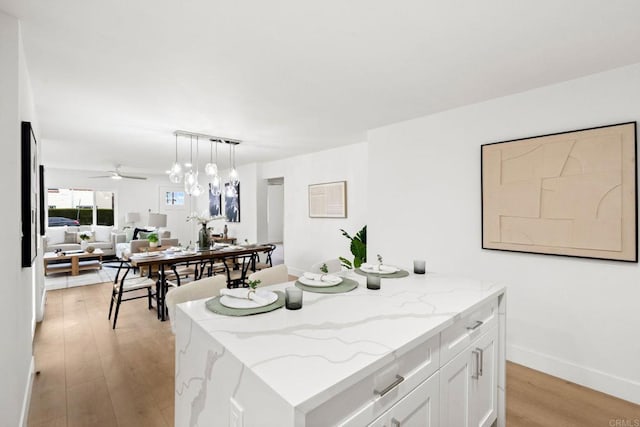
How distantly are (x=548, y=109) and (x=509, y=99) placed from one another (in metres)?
0.32

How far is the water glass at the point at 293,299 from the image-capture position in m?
1.35

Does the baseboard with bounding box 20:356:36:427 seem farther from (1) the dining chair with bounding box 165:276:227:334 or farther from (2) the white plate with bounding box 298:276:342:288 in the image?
(2) the white plate with bounding box 298:276:342:288

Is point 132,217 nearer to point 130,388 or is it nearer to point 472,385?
point 130,388

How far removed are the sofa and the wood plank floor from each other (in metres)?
4.40

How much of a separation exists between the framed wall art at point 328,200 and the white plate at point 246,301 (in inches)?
135

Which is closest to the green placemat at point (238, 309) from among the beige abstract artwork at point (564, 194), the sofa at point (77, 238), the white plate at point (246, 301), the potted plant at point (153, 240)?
the white plate at point (246, 301)

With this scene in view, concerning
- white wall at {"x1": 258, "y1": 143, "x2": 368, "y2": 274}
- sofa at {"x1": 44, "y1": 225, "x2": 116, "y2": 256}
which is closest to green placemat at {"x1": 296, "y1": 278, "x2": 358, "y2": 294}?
white wall at {"x1": 258, "y1": 143, "x2": 368, "y2": 274}

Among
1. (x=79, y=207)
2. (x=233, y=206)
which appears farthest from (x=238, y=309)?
(x=79, y=207)

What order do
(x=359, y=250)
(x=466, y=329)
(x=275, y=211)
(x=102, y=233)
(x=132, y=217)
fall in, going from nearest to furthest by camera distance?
(x=466, y=329) → (x=359, y=250) → (x=102, y=233) → (x=132, y=217) → (x=275, y=211)

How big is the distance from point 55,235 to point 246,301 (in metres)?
8.16

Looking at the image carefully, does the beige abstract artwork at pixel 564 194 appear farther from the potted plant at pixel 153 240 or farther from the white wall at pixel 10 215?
the potted plant at pixel 153 240

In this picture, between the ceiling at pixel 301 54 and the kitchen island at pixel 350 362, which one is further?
the ceiling at pixel 301 54

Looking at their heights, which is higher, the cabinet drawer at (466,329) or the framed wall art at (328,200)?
the framed wall art at (328,200)

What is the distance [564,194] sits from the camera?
7.63ft
